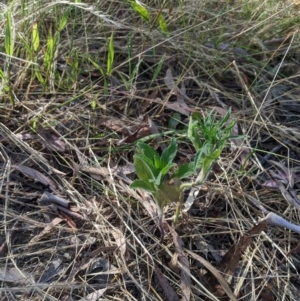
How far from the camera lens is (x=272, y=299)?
129 centimetres

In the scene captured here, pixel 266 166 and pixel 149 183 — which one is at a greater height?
pixel 149 183

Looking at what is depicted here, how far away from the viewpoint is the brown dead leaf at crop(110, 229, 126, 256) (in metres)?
1.33

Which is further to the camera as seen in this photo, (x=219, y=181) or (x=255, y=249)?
(x=219, y=181)

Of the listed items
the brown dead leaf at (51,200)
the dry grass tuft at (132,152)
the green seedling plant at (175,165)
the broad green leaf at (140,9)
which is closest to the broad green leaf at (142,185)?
the green seedling plant at (175,165)

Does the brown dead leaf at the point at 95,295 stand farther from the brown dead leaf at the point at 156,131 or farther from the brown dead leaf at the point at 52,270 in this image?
the brown dead leaf at the point at 156,131

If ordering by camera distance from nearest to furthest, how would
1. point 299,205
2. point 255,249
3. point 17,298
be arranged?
point 17,298, point 255,249, point 299,205

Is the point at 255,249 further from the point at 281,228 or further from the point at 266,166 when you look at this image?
the point at 266,166

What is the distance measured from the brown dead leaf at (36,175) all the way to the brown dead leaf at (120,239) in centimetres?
21

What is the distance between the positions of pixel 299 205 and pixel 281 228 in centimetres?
10

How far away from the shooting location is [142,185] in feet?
4.07

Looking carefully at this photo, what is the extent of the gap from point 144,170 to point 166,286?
0.26 meters

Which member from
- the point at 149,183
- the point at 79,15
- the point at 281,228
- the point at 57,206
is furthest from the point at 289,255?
the point at 79,15

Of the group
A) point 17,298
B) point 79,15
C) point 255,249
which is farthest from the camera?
point 79,15

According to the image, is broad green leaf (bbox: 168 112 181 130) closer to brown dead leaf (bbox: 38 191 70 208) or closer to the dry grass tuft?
the dry grass tuft
